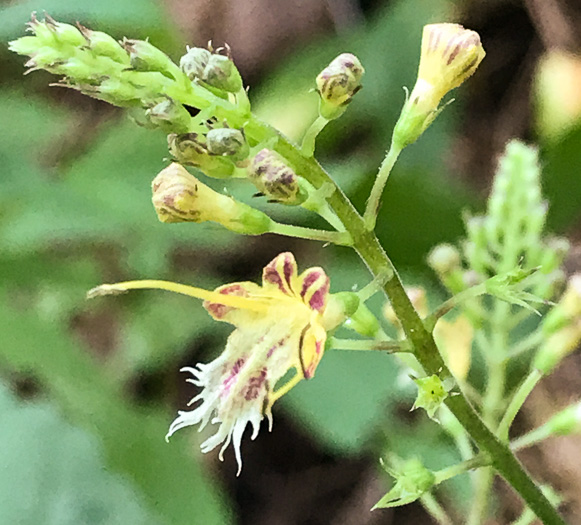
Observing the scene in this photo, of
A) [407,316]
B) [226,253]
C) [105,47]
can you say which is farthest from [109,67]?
[226,253]

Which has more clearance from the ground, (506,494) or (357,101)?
(357,101)

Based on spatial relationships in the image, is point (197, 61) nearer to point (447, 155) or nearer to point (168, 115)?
point (168, 115)

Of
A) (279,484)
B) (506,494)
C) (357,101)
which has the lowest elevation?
Answer: (279,484)

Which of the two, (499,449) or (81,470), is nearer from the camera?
(499,449)

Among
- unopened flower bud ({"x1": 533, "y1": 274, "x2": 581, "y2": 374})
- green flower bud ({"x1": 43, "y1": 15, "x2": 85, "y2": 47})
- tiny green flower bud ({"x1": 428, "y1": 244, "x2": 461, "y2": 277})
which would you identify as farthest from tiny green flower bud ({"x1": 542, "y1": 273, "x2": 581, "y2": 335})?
green flower bud ({"x1": 43, "y1": 15, "x2": 85, "y2": 47})

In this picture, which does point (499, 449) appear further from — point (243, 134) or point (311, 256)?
point (311, 256)

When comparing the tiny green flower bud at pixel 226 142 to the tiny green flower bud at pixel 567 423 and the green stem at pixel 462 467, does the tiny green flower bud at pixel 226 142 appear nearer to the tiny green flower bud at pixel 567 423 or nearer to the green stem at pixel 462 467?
the green stem at pixel 462 467

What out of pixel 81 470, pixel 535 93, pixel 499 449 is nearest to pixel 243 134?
pixel 499 449
